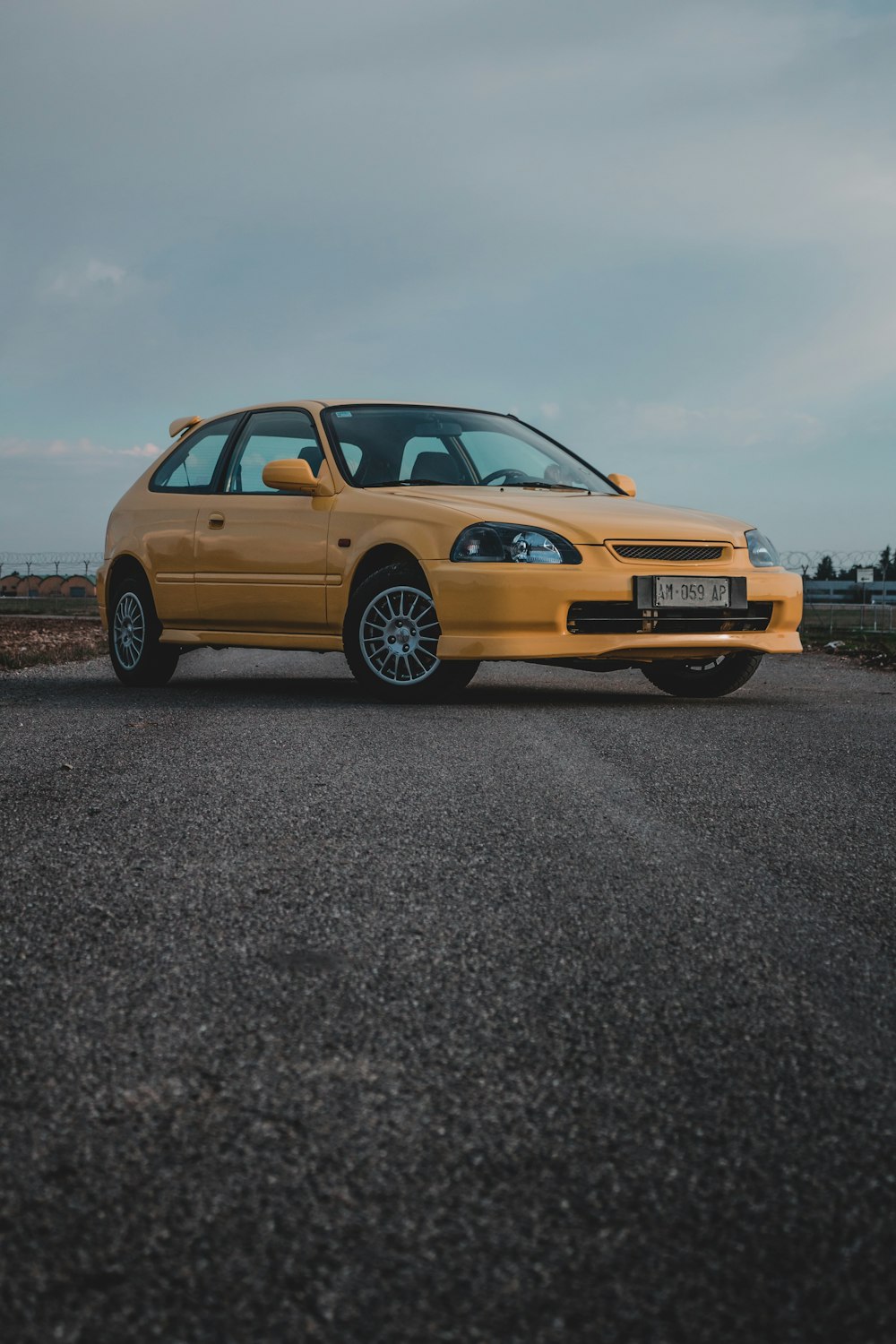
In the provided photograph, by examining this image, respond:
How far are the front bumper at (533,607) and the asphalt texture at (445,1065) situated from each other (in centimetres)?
249

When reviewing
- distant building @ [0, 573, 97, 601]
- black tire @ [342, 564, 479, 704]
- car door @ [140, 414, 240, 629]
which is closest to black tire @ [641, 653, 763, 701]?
black tire @ [342, 564, 479, 704]

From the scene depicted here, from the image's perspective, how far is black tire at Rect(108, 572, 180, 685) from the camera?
8.80 metres

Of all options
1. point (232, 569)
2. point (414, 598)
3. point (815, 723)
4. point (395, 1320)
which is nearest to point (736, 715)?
point (815, 723)

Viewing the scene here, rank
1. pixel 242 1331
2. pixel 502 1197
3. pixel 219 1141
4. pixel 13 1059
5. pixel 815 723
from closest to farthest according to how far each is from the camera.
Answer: pixel 242 1331, pixel 502 1197, pixel 219 1141, pixel 13 1059, pixel 815 723

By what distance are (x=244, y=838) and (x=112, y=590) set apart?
586 cm

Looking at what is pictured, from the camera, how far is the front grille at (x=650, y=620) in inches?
279

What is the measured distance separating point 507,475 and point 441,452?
17.1 inches

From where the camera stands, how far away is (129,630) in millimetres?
8992

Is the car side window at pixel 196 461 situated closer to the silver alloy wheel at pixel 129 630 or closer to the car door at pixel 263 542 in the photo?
the car door at pixel 263 542

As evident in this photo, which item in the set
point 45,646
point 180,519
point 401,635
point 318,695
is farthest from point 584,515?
point 45,646

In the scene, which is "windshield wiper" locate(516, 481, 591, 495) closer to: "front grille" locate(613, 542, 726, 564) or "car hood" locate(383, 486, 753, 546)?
"car hood" locate(383, 486, 753, 546)

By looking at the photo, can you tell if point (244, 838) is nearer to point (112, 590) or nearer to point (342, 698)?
point (342, 698)

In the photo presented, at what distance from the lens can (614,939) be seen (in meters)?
2.76

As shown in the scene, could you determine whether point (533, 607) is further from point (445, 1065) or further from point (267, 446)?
point (445, 1065)
